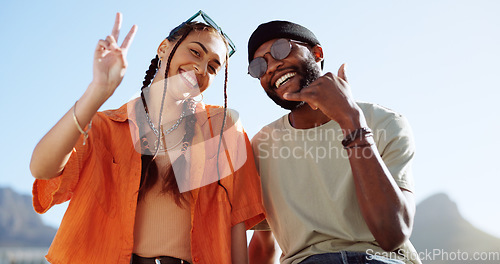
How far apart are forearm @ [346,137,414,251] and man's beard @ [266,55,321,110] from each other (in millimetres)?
1240

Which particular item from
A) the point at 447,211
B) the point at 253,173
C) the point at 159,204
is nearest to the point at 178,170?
the point at 159,204

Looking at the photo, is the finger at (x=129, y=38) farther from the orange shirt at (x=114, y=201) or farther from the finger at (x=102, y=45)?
the orange shirt at (x=114, y=201)

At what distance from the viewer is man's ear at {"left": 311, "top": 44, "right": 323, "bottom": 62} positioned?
4.41m

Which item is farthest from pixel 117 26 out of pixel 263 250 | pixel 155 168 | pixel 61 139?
pixel 263 250

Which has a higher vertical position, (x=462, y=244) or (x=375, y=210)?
(x=375, y=210)

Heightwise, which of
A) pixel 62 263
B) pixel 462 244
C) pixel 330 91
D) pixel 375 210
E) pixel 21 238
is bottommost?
pixel 21 238

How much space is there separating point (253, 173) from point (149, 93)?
45.5 inches

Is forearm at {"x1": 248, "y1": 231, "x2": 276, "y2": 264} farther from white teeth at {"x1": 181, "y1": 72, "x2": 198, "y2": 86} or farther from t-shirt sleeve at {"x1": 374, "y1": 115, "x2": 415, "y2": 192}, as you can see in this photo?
white teeth at {"x1": 181, "y1": 72, "x2": 198, "y2": 86}

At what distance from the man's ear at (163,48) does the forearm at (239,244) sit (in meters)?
1.67

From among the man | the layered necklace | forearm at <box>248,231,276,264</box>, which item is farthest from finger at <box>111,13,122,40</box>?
forearm at <box>248,231,276,264</box>

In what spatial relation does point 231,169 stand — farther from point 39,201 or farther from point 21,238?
point 21,238

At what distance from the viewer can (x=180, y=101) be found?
3.84 meters

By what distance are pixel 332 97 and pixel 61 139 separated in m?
1.77

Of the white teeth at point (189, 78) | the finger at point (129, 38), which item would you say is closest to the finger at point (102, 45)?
the finger at point (129, 38)
